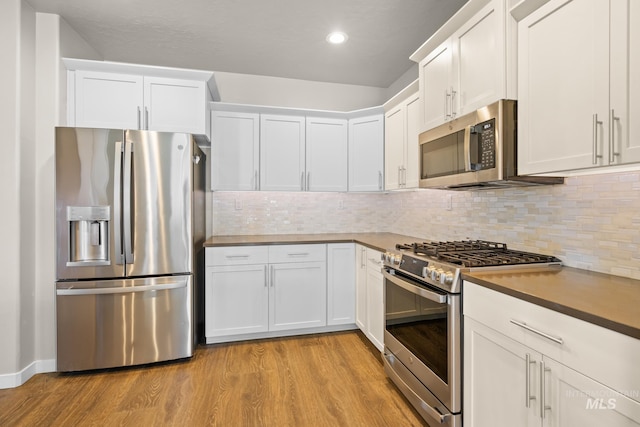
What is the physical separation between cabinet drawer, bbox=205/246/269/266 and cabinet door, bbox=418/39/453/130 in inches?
70.3

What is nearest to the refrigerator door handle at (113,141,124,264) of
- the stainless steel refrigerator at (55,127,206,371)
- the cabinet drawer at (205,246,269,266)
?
the stainless steel refrigerator at (55,127,206,371)

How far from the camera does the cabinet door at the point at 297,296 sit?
3.02 metres

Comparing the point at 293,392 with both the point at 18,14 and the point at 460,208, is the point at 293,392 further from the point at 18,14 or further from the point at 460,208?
the point at 18,14

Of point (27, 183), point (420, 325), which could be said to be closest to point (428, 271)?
point (420, 325)

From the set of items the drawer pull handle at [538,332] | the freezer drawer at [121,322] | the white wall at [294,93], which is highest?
the white wall at [294,93]

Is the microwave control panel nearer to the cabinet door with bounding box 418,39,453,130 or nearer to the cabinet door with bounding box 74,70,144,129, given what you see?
the cabinet door with bounding box 418,39,453,130

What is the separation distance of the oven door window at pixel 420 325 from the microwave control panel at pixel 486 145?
2.54 feet

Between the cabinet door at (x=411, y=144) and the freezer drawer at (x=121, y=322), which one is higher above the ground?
the cabinet door at (x=411, y=144)

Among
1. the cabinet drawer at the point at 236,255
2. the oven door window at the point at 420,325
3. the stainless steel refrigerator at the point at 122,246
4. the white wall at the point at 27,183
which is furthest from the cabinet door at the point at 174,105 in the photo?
the oven door window at the point at 420,325

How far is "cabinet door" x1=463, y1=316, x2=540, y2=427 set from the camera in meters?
1.18

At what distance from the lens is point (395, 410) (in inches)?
77.9

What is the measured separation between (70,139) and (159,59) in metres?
1.29

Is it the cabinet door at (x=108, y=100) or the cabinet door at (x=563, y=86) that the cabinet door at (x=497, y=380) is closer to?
the cabinet door at (x=563, y=86)

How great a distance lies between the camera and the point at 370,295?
2.81 m
